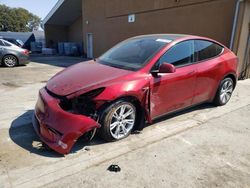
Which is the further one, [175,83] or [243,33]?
[243,33]

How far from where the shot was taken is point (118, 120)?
3.31 meters

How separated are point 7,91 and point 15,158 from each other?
4.04m

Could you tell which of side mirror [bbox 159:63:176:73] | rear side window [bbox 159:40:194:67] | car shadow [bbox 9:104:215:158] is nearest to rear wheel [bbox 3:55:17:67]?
car shadow [bbox 9:104:215:158]

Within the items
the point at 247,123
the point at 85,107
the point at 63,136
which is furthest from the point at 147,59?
the point at 247,123

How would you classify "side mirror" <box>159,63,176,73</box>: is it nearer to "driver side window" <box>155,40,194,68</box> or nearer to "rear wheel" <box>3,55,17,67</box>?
"driver side window" <box>155,40,194,68</box>

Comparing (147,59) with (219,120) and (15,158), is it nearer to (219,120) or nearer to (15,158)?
(219,120)

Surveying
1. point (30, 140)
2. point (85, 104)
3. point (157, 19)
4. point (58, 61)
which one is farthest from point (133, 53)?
point (58, 61)

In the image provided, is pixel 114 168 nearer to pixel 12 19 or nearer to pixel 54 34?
pixel 54 34

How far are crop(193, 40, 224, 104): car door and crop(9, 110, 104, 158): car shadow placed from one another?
218 centimetres

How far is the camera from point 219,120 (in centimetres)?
436

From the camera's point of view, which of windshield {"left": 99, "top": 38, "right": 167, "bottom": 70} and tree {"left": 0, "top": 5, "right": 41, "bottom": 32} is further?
tree {"left": 0, "top": 5, "right": 41, "bottom": 32}

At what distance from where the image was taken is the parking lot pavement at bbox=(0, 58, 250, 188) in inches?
100

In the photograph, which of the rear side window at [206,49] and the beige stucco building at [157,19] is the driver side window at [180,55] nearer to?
the rear side window at [206,49]

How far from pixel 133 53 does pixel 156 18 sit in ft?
26.1
